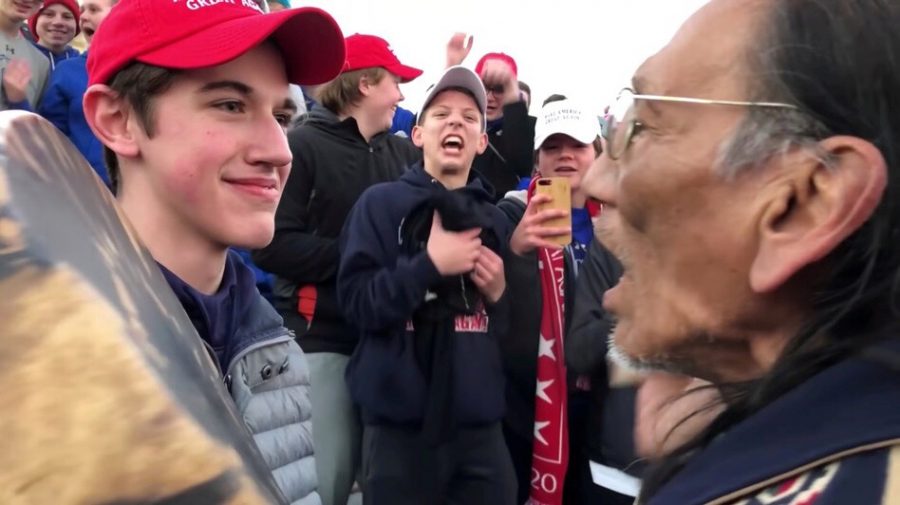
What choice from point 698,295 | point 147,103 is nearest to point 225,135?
point 147,103

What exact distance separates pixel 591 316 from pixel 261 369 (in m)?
1.59

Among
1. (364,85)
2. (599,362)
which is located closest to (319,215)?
(364,85)

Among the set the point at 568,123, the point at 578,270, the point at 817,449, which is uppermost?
the point at 568,123

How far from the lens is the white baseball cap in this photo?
3.36 metres

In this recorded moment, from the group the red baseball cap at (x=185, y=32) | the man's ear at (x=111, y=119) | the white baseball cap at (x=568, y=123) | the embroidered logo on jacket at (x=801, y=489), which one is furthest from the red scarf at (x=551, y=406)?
the embroidered logo on jacket at (x=801, y=489)

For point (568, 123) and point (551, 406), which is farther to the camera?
point (568, 123)

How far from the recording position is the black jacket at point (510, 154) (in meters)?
3.90

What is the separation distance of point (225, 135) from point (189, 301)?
28 centimetres

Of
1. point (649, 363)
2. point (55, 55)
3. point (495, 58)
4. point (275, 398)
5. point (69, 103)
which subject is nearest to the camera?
point (649, 363)

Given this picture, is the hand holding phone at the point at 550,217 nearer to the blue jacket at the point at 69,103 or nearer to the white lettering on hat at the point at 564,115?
the white lettering on hat at the point at 564,115

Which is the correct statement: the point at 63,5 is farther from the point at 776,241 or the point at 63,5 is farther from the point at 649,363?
the point at 776,241

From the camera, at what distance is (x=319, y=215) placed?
10.4 feet

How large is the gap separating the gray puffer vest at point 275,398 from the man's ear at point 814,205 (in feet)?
2.83

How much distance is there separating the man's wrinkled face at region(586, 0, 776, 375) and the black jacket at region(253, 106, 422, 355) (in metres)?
2.05
